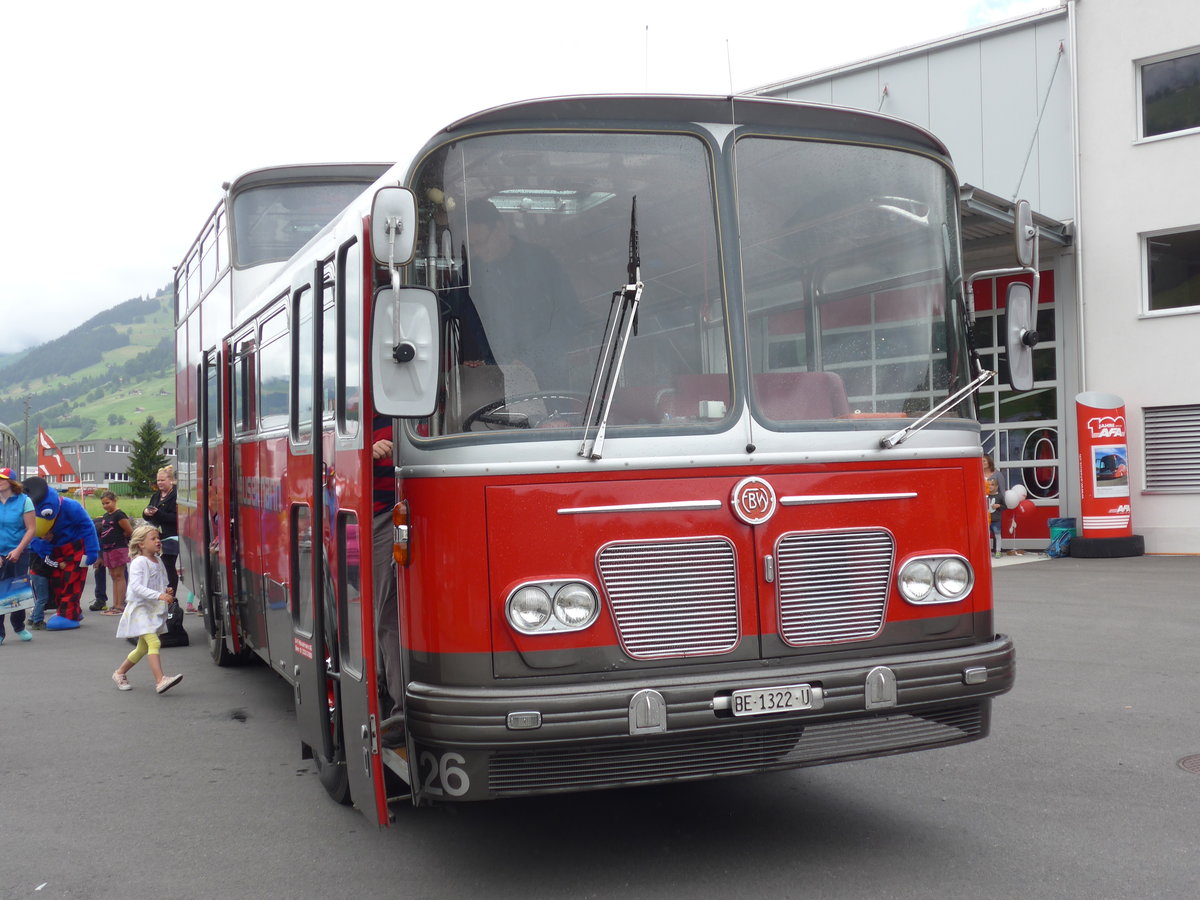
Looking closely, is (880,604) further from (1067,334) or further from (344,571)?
(1067,334)

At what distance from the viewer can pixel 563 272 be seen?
480 cm

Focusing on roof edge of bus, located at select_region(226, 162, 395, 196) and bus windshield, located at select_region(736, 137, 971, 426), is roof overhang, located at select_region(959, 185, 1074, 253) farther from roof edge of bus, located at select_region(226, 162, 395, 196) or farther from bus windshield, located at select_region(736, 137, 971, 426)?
A: bus windshield, located at select_region(736, 137, 971, 426)

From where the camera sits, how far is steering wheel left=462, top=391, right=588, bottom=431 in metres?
4.66

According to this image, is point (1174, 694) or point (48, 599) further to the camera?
point (48, 599)

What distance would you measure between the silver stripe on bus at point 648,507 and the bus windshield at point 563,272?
296 millimetres

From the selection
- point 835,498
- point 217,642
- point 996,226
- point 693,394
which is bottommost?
point 217,642

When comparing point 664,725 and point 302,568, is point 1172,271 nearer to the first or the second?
point 302,568

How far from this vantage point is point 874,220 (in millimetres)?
5316

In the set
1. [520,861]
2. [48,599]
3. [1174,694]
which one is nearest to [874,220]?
[520,861]

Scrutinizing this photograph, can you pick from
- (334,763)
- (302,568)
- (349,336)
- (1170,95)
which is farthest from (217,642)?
(1170,95)

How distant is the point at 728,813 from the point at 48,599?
11.3 metres

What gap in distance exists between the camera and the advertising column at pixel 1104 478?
792 inches

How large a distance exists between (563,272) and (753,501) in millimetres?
1136

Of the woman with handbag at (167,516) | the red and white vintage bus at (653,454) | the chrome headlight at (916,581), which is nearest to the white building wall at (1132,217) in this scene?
the woman with handbag at (167,516)
